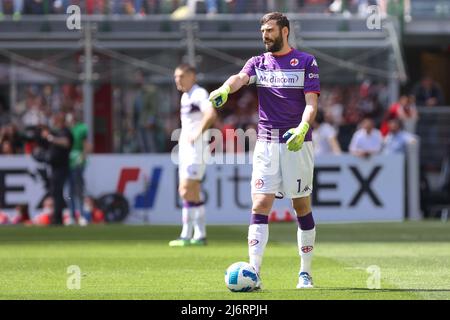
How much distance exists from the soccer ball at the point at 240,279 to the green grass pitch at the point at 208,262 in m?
0.10

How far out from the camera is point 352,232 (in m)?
20.6

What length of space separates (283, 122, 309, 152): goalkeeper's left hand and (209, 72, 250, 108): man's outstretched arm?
64cm

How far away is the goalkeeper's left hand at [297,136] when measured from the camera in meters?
10.4

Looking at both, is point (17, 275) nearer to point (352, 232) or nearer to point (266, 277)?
point (266, 277)

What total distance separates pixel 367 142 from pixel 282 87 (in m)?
13.8

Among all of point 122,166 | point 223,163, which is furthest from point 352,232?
point 122,166

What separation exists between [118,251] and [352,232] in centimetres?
579

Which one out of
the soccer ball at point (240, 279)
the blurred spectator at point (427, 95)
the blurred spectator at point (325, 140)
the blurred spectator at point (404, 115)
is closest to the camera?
the soccer ball at point (240, 279)

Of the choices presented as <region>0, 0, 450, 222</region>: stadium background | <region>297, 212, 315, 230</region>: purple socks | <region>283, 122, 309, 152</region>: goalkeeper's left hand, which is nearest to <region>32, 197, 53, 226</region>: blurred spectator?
<region>0, 0, 450, 222</region>: stadium background

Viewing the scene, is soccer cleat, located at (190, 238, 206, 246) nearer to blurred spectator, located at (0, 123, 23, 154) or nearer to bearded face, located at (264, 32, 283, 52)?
bearded face, located at (264, 32, 283, 52)

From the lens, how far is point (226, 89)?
10.7 meters

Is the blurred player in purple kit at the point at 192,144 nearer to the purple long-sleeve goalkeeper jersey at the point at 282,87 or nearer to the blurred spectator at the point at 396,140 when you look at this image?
the purple long-sleeve goalkeeper jersey at the point at 282,87

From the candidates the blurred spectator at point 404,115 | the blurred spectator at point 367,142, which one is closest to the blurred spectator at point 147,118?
the blurred spectator at point 367,142
